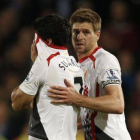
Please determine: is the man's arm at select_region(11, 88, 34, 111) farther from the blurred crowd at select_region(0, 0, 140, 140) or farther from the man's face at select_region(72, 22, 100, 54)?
the blurred crowd at select_region(0, 0, 140, 140)

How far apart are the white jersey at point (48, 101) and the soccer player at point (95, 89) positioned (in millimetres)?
64

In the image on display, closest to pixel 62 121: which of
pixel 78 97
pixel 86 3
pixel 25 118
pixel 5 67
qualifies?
pixel 78 97

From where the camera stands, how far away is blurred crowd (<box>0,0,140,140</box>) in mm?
6962

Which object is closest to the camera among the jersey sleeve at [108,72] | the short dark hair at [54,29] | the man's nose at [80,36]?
the short dark hair at [54,29]

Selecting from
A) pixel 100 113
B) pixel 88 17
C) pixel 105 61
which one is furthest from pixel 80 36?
pixel 100 113

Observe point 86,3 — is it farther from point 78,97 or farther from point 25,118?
point 78,97

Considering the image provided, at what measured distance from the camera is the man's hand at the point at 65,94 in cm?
339

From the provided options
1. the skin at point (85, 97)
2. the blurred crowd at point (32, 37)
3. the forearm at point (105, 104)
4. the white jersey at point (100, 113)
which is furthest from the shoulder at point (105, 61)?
the blurred crowd at point (32, 37)

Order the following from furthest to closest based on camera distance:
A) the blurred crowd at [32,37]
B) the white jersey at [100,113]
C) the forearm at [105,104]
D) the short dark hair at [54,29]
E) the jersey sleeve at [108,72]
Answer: the blurred crowd at [32,37], the white jersey at [100,113], the jersey sleeve at [108,72], the forearm at [105,104], the short dark hair at [54,29]

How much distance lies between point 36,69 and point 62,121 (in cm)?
45

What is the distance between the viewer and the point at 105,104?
363 cm

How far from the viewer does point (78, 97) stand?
11.6 feet

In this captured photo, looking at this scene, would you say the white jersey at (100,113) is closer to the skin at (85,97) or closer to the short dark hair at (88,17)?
the skin at (85,97)

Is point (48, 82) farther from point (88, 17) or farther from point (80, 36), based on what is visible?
point (88, 17)
